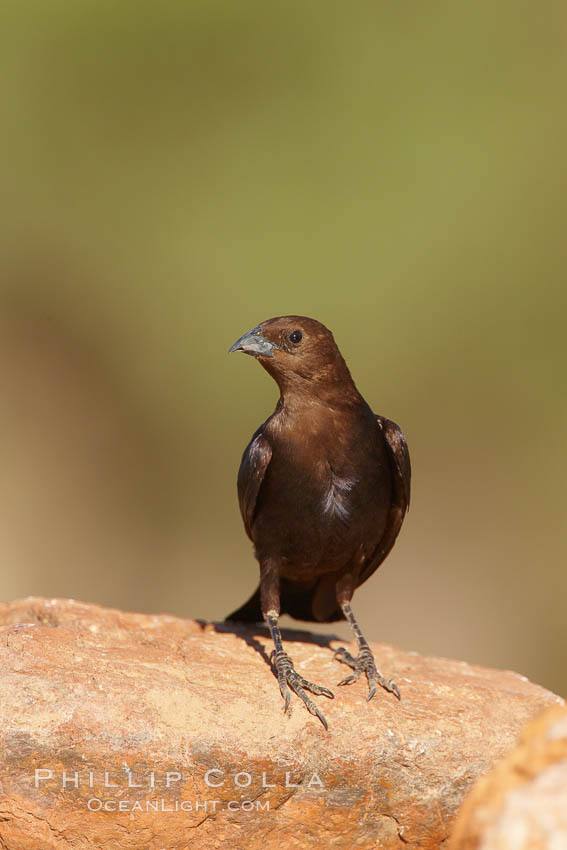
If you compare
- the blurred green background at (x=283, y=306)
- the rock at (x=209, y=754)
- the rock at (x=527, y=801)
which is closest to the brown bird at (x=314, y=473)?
the rock at (x=209, y=754)

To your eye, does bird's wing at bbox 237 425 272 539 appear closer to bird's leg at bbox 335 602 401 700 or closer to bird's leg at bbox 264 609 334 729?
bird's leg at bbox 264 609 334 729

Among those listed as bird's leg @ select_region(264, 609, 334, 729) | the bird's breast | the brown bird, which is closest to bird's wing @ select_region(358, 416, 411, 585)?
the brown bird

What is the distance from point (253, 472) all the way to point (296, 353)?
0.68 meters

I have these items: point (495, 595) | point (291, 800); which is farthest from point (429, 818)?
point (495, 595)

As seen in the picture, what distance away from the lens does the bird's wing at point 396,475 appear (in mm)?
5645

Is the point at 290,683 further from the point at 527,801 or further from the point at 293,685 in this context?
the point at 527,801

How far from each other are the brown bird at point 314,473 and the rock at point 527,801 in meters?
2.49

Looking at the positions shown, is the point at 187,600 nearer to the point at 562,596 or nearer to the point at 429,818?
the point at 562,596

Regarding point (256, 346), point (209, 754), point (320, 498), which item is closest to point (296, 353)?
point (256, 346)

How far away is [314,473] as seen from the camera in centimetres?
533

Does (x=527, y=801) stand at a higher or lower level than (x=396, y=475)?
lower

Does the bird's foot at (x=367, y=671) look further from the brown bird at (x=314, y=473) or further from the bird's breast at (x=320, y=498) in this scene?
the bird's breast at (x=320, y=498)

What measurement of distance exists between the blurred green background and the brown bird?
6.13 m

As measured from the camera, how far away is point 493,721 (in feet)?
16.0
